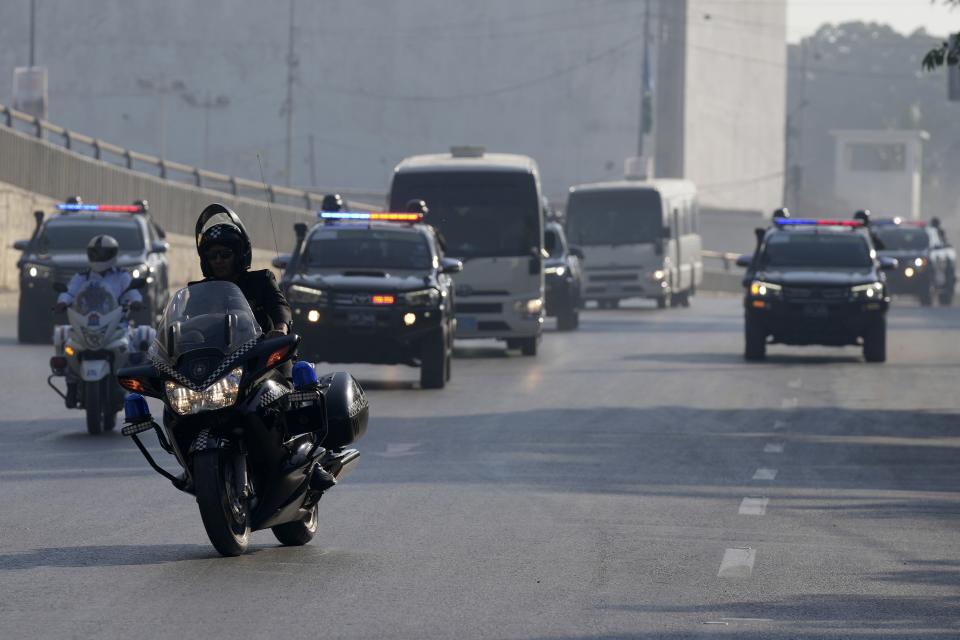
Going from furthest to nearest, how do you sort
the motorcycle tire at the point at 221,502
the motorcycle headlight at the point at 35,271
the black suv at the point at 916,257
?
the black suv at the point at 916,257
the motorcycle headlight at the point at 35,271
the motorcycle tire at the point at 221,502

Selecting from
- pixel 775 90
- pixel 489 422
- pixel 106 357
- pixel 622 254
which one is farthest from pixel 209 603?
pixel 775 90

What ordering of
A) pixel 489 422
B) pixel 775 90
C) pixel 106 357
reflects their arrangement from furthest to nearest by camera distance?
pixel 775 90 < pixel 489 422 < pixel 106 357

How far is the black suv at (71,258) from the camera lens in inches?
1136

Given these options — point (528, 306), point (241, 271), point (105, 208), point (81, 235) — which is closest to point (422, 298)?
point (528, 306)

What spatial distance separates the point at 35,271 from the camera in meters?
29.1

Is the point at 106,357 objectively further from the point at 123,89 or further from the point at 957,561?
the point at 123,89

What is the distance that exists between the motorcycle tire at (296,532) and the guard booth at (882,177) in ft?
329

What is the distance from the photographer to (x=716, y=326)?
1531 inches

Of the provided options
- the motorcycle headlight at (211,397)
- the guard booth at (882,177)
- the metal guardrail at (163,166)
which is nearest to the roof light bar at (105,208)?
the metal guardrail at (163,166)

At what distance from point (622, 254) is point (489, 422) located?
28209mm

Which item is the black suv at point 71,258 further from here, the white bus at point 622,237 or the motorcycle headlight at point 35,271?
the white bus at point 622,237

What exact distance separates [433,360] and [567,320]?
47.8 ft

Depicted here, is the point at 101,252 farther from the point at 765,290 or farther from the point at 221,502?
the point at 765,290

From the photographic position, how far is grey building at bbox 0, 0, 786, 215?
8362 centimetres
